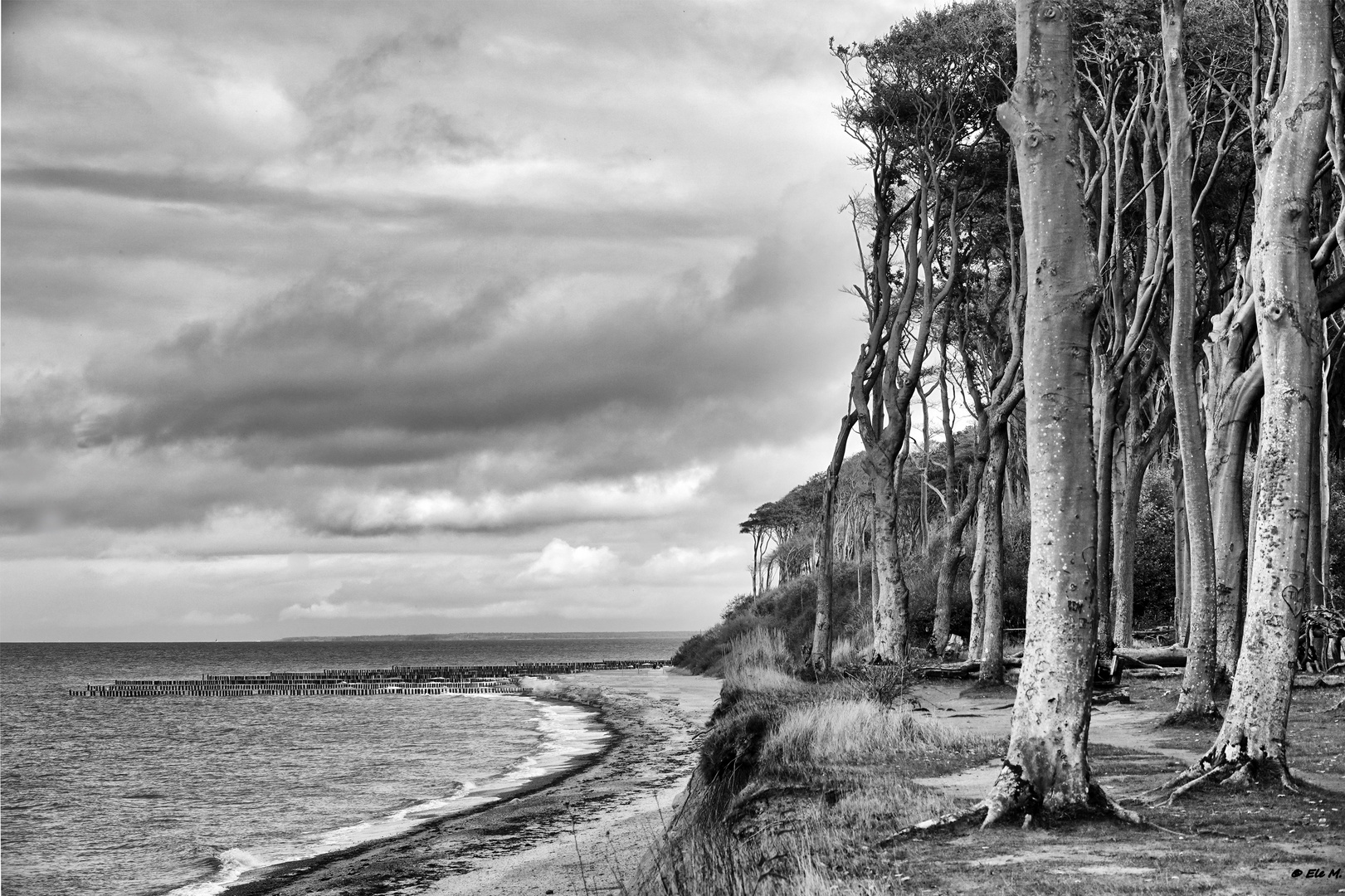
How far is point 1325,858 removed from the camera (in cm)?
772

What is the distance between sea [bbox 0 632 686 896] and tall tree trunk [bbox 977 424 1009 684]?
10.2 meters

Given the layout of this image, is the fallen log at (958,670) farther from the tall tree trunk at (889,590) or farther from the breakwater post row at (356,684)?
the breakwater post row at (356,684)

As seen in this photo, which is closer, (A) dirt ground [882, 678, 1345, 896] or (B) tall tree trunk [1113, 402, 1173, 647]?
(A) dirt ground [882, 678, 1345, 896]

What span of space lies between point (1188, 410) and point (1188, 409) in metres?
0.02

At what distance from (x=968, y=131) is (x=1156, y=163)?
4.26 meters

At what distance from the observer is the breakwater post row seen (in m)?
74.0

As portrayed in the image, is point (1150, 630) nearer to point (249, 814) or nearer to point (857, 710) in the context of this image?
point (857, 710)

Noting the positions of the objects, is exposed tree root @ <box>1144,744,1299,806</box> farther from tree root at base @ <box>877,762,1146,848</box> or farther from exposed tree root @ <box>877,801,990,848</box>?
exposed tree root @ <box>877,801,990,848</box>

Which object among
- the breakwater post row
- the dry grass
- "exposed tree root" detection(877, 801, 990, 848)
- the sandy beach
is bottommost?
the breakwater post row

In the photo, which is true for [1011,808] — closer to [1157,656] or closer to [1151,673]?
[1157,656]

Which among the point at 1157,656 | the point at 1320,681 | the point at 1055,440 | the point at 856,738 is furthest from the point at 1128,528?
the point at 1055,440

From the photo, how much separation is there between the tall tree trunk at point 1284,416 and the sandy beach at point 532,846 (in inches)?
221

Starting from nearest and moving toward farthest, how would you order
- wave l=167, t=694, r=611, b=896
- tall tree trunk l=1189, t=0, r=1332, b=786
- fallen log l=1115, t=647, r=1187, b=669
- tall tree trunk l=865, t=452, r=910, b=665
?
1. tall tree trunk l=1189, t=0, r=1332, b=786
2. wave l=167, t=694, r=611, b=896
3. fallen log l=1115, t=647, r=1187, b=669
4. tall tree trunk l=865, t=452, r=910, b=665

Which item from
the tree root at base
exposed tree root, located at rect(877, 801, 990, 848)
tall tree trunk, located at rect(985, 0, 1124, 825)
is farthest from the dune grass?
tall tree trunk, located at rect(985, 0, 1124, 825)
